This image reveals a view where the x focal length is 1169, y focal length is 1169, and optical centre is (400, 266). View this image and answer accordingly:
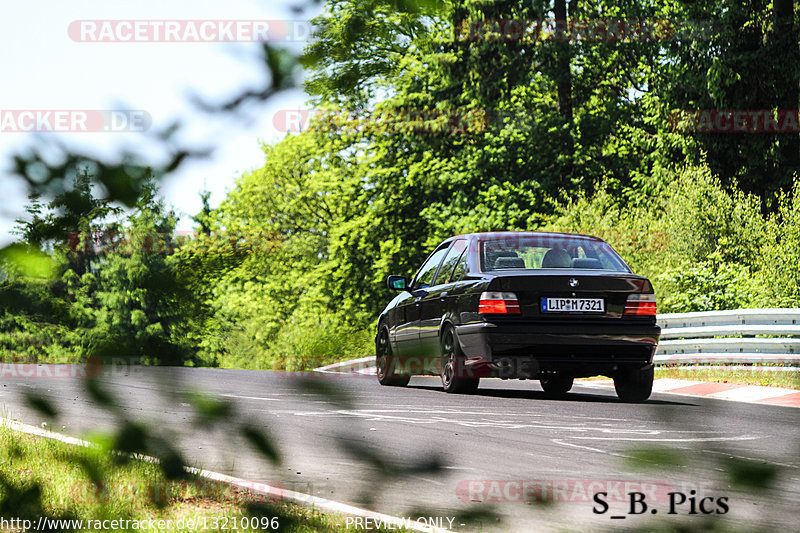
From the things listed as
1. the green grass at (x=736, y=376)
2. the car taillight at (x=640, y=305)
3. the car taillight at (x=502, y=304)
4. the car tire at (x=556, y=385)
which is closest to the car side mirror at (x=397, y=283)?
the car taillight at (x=502, y=304)

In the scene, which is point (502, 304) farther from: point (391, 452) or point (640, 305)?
point (391, 452)

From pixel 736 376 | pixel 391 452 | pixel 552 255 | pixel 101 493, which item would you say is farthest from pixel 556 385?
pixel 101 493

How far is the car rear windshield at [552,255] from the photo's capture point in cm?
1129

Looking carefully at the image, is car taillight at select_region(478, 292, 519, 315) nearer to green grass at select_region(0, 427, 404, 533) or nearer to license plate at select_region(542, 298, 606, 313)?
license plate at select_region(542, 298, 606, 313)

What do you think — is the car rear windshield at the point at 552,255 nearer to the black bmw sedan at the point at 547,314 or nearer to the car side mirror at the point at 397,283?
the black bmw sedan at the point at 547,314

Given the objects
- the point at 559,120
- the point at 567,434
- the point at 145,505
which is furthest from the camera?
the point at 559,120

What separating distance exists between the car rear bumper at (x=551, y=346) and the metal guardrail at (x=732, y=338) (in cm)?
438

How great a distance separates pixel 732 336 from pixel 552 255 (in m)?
8.29

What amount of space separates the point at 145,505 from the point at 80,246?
58cm

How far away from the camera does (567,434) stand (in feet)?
28.3

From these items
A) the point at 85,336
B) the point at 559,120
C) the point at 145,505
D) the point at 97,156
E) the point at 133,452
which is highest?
the point at 559,120

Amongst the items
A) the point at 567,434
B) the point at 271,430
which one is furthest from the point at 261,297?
the point at 567,434

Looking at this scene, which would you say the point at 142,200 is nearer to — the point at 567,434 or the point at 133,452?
the point at 133,452

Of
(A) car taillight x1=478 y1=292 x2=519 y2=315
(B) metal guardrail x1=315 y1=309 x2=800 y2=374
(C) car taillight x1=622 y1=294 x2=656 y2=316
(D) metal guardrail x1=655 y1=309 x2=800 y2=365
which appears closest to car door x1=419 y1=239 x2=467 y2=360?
(A) car taillight x1=478 y1=292 x2=519 y2=315
